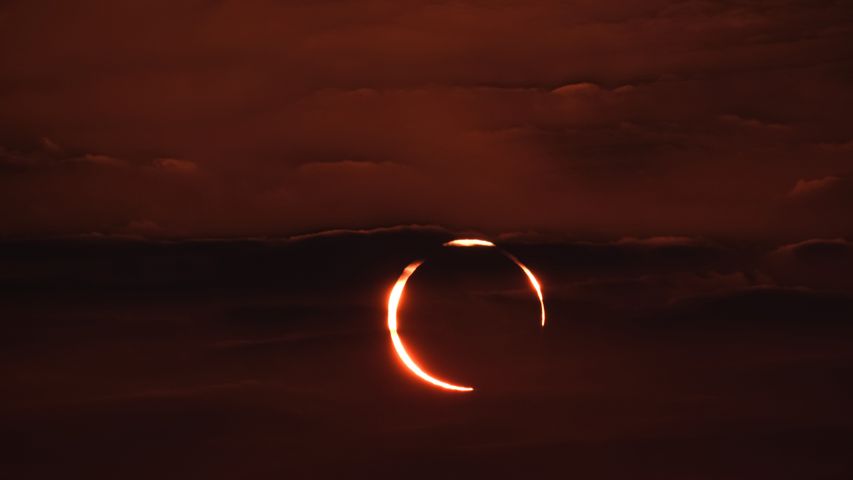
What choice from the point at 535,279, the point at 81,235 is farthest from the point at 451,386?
the point at 81,235

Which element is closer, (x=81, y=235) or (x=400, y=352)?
→ (x=400, y=352)

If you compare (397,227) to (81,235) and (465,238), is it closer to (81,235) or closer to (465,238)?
(465,238)

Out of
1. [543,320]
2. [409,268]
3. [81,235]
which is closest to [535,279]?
[543,320]

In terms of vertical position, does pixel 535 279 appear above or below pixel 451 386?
above

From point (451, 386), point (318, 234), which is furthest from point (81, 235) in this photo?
point (451, 386)

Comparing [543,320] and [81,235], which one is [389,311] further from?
[81,235]

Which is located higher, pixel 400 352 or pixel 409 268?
pixel 409 268

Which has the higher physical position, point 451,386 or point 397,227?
point 397,227

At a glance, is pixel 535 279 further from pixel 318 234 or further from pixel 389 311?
pixel 318 234
